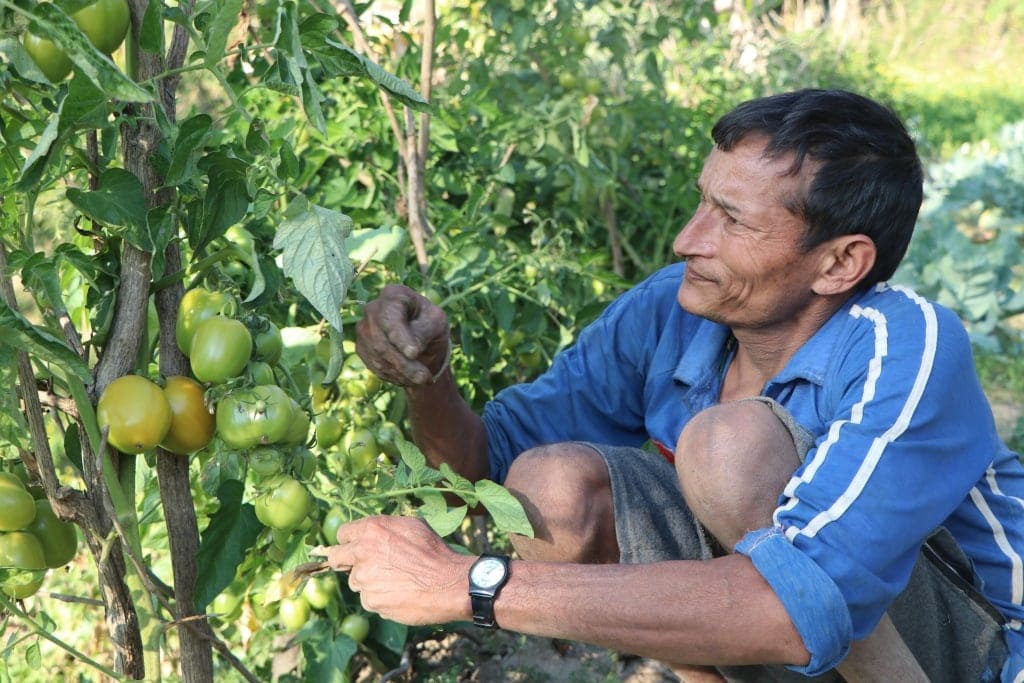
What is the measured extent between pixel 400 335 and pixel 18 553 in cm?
57

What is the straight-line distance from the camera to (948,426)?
1.50 m

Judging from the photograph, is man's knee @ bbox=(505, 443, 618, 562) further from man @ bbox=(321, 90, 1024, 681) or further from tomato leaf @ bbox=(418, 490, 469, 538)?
tomato leaf @ bbox=(418, 490, 469, 538)

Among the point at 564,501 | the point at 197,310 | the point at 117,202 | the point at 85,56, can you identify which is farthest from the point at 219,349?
the point at 564,501

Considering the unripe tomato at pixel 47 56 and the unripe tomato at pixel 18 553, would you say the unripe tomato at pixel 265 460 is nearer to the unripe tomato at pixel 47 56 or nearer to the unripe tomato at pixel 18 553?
the unripe tomato at pixel 18 553

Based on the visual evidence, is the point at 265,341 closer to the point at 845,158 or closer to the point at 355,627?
the point at 355,627

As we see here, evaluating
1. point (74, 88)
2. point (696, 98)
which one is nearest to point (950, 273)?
point (696, 98)

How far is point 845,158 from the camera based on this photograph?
1.65m

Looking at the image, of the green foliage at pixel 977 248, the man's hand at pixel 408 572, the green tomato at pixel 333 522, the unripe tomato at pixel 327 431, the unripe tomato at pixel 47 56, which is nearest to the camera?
the unripe tomato at pixel 47 56

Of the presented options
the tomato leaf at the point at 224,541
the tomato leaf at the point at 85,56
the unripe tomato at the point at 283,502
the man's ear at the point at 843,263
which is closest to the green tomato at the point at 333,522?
the tomato leaf at the point at 224,541

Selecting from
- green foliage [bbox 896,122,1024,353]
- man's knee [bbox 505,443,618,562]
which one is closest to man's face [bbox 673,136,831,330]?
man's knee [bbox 505,443,618,562]

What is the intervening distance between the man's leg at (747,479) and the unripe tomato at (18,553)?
80 centimetres

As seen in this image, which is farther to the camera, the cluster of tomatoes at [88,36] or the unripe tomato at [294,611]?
the unripe tomato at [294,611]

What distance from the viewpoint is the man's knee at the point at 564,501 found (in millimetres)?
1645

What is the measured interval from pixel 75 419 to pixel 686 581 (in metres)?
0.76
